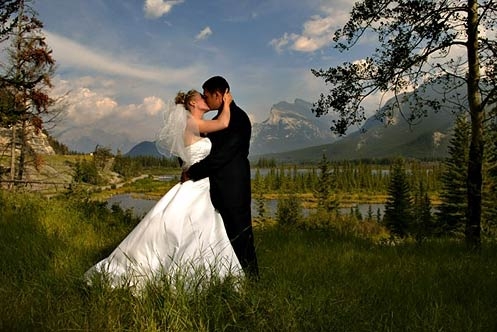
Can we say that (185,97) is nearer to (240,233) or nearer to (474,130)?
(240,233)

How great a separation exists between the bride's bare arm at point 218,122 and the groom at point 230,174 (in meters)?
0.05

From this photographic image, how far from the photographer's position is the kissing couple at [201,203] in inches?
173

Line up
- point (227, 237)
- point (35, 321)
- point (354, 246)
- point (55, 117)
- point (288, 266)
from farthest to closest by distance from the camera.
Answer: point (55, 117) → point (354, 246) → point (288, 266) → point (227, 237) → point (35, 321)

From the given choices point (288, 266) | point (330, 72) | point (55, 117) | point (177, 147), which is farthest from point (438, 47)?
point (55, 117)

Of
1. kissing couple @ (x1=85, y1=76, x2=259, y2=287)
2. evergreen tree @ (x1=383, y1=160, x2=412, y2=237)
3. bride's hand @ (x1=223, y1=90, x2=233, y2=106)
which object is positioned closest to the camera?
kissing couple @ (x1=85, y1=76, x2=259, y2=287)

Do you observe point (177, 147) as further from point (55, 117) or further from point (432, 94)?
point (55, 117)

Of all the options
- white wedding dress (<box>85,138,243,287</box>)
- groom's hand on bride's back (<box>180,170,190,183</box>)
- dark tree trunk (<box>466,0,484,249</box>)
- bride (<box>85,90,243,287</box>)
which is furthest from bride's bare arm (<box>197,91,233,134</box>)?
dark tree trunk (<box>466,0,484,249</box>)

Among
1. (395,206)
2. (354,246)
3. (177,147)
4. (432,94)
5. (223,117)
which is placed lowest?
(395,206)

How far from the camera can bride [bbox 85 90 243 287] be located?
4.23 meters

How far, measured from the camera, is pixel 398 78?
9453 millimetres

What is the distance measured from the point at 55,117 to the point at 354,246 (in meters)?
22.2

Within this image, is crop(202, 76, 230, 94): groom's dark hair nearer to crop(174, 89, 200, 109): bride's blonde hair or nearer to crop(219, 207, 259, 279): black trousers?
crop(174, 89, 200, 109): bride's blonde hair

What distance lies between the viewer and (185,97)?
5.01 m

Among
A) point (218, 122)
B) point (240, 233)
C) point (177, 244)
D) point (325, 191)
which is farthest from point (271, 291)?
point (325, 191)
